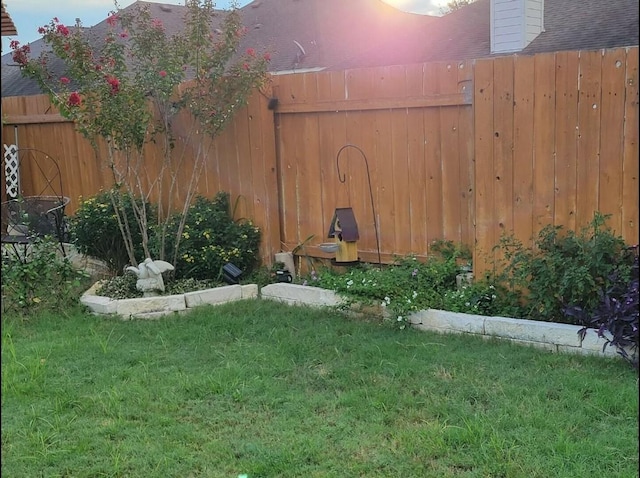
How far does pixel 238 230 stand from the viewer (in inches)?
240

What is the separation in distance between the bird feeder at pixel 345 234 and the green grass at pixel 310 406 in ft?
3.12

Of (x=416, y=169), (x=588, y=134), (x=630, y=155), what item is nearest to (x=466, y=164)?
(x=416, y=169)

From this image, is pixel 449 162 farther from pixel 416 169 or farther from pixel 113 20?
pixel 113 20

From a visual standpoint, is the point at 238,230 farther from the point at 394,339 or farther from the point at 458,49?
the point at 458,49

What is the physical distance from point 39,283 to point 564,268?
4.00 m

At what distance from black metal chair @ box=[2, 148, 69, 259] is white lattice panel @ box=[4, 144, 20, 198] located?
0.05 meters

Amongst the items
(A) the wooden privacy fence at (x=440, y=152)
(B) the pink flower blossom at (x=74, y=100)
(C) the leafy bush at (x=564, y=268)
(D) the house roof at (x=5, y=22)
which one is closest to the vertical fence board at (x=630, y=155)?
(A) the wooden privacy fence at (x=440, y=152)

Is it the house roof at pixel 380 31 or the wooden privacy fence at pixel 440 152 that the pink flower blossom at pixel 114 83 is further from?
the house roof at pixel 380 31

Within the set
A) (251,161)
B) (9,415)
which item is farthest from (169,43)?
(9,415)

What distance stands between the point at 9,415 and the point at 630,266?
3.46m

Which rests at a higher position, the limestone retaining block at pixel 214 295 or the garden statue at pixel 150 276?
the garden statue at pixel 150 276

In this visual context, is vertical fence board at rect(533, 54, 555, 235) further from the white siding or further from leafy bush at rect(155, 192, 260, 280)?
the white siding

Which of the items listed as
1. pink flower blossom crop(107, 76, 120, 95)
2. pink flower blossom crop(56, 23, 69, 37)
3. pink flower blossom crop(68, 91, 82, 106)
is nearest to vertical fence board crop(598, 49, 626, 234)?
pink flower blossom crop(107, 76, 120, 95)

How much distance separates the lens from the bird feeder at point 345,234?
5.37 metres
